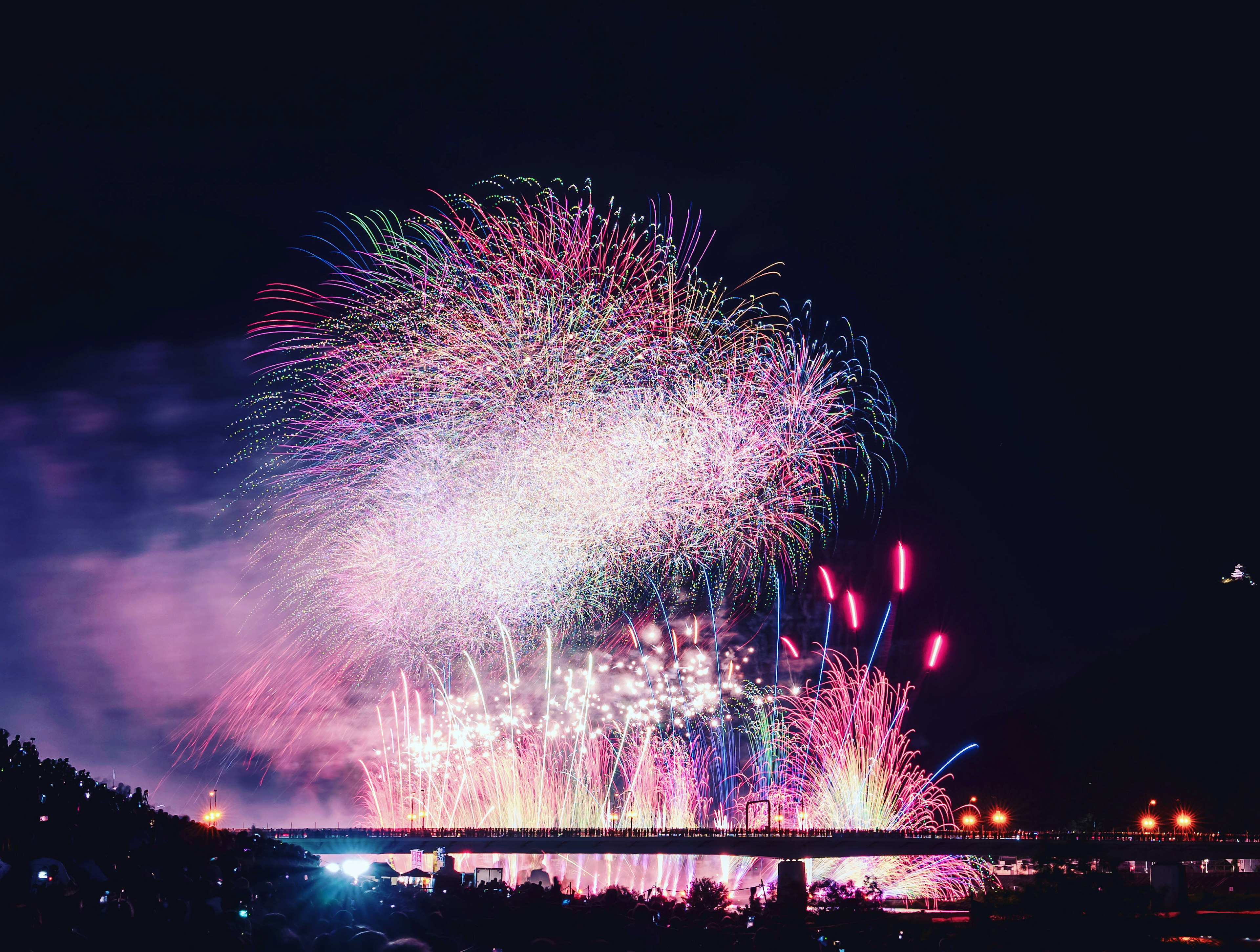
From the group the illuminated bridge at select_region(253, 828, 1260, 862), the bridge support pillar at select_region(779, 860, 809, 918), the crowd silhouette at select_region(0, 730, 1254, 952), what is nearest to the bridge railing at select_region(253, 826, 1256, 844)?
the illuminated bridge at select_region(253, 828, 1260, 862)

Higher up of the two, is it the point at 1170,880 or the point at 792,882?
the point at 1170,880

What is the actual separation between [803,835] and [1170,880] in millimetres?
23225

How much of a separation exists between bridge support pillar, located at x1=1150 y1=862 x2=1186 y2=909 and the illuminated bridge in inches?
155

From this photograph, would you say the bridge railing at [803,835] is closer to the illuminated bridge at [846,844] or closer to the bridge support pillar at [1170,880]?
the illuminated bridge at [846,844]

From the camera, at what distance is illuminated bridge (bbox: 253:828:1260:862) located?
200 feet

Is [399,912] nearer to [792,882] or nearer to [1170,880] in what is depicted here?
[792,882]

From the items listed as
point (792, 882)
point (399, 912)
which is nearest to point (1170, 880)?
point (792, 882)

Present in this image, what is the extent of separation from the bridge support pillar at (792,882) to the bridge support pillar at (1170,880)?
52.0 ft

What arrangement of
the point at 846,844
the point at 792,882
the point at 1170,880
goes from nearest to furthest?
the point at 1170,880 → the point at 792,882 → the point at 846,844

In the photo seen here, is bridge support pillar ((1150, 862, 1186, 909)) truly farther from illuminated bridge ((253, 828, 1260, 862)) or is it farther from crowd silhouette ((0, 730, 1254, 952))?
illuminated bridge ((253, 828, 1260, 862))

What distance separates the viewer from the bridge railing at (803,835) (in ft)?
213

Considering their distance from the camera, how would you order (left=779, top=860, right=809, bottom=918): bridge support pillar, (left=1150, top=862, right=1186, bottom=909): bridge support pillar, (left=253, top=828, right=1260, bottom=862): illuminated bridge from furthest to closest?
(left=253, top=828, right=1260, bottom=862): illuminated bridge → (left=779, top=860, right=809, bottom=918): bridge support pillar → (left=1150, top=862, right=1186, bottom=909): bridge support pillar

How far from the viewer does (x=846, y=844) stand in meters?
64.4

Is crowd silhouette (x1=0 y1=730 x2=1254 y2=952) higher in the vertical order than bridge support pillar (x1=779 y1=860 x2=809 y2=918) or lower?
higher
